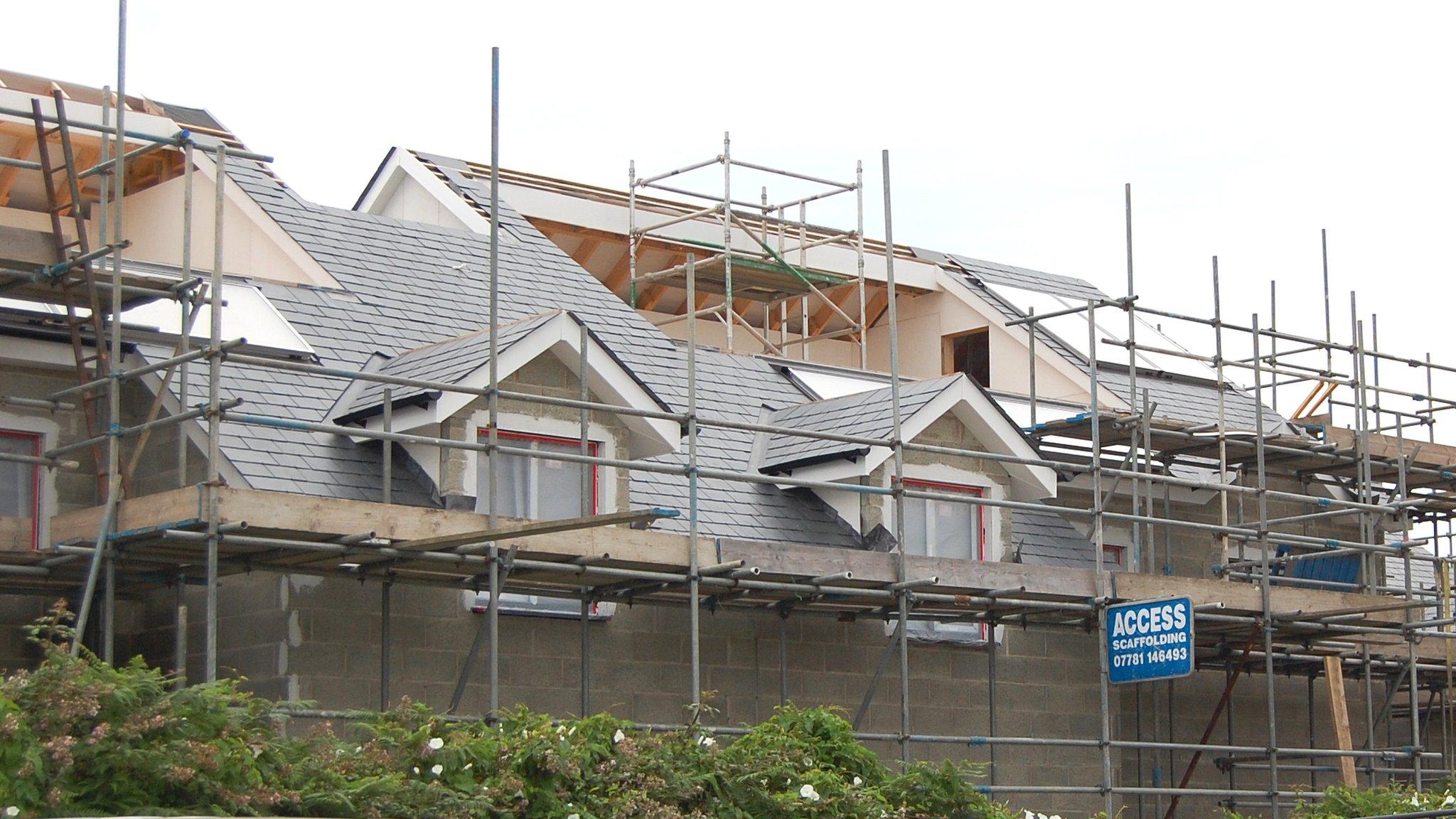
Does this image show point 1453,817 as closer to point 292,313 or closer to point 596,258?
point 292,313

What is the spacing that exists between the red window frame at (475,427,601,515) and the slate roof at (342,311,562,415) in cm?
68

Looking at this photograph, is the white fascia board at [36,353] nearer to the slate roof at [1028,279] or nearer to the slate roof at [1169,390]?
the slate roof at [1169,390]

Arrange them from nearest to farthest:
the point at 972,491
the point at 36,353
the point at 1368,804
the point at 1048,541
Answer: the point at 36,353 < the point at 1368,804 < the point at 972,491 < the point at 1048,541

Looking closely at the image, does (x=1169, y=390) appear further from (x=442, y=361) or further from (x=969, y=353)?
(x=442, y=361)

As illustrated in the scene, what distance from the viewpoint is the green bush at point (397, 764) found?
37.1 feet

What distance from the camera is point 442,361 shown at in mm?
18219

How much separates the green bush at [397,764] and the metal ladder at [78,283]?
190 cm

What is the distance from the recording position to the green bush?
37.1 feet

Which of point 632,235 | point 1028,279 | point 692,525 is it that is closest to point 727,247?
point 632,235

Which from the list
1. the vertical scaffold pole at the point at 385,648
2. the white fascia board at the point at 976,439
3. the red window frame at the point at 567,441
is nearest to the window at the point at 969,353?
the white fascia board at the point at 976,439

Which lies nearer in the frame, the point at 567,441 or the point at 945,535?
the point at 567,441

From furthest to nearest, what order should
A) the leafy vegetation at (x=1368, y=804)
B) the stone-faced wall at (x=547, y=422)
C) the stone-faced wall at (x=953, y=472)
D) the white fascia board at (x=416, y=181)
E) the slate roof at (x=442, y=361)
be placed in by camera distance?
the white fascia board at (x=416, y=181) < the stone-faced wall at (x=953, y=472) < the leafy vegetation at (x=1368, y=804) < the stone-faced wall at (x=547, y=422) < the slate roof at (x=442, y=361)

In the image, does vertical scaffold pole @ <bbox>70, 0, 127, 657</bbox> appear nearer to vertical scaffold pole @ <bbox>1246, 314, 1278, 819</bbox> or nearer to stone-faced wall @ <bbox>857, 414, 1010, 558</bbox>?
stone-faced wall @ <bbox>857, 414, 1010, 558</bbox>

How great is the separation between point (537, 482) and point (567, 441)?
0.65 meters
